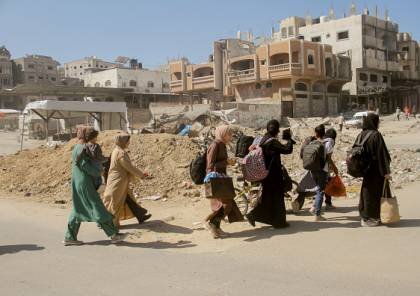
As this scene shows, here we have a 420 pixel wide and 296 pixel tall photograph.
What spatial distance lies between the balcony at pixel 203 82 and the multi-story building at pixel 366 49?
12.6m

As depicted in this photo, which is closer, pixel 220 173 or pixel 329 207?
pixel 220 173

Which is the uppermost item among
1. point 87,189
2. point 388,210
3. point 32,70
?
point 32,70

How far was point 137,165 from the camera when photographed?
39.8 feet

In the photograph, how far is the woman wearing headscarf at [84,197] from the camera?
584cm

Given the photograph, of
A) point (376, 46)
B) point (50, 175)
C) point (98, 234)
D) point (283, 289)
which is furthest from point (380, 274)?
point (376, 46)

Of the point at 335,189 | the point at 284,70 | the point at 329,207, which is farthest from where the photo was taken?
the point at 284,70

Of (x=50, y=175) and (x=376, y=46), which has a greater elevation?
(x=376, y=46)

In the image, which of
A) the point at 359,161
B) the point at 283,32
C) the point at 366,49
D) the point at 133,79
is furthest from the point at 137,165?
the point at 133,79

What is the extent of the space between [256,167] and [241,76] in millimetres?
42164

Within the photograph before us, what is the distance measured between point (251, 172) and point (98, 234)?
2528mm

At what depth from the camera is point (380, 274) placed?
4297mm

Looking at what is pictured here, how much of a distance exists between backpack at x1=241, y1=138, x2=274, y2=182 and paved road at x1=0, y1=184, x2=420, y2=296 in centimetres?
79

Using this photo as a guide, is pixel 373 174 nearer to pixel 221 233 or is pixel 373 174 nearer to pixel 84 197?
pixel 221 233

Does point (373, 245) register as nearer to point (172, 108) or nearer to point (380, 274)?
point (380, 274)
